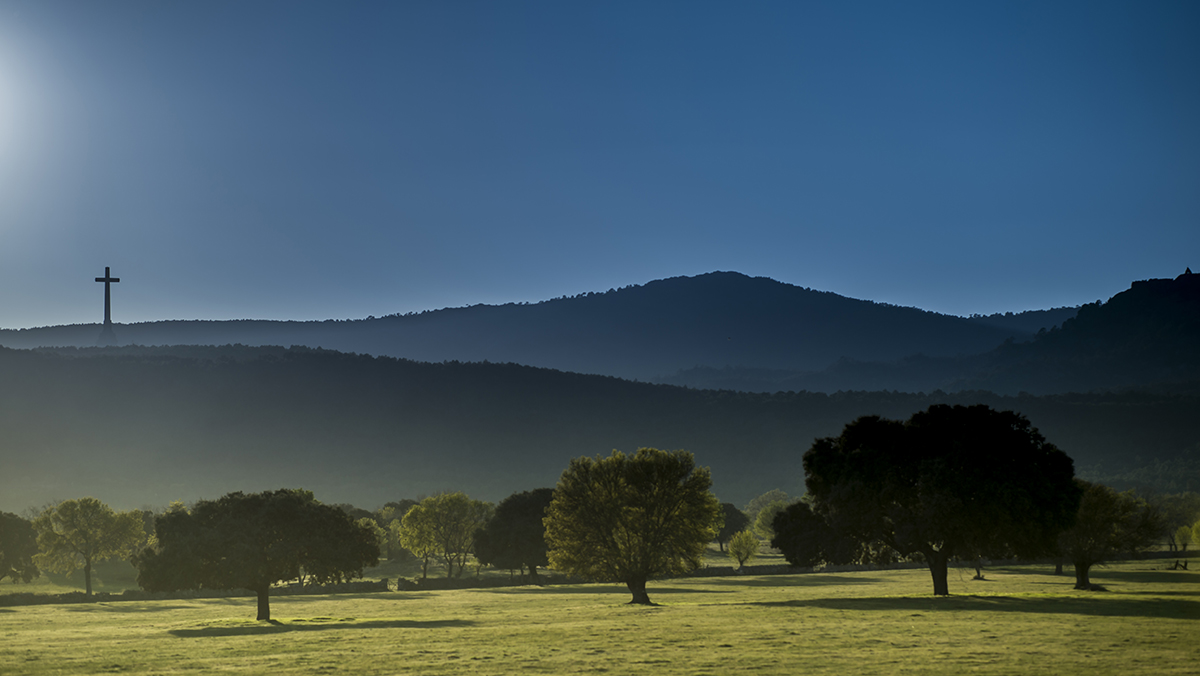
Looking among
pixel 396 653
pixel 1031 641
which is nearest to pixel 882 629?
pixel 1031 641

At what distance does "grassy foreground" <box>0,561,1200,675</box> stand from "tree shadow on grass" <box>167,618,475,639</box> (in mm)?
109

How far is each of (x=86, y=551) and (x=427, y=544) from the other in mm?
35289

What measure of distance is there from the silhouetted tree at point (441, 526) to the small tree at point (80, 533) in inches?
1173

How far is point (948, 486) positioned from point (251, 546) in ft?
129

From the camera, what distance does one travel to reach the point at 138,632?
46.0 metres

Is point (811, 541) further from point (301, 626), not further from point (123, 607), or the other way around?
point (123, 607)

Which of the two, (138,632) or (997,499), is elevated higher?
(997,499)

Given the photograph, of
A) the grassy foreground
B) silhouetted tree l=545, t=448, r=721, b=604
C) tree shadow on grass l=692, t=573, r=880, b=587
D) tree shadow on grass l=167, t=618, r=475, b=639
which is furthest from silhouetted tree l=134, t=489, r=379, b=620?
tree shadow on grass l=692, t=573, r=880, b=587

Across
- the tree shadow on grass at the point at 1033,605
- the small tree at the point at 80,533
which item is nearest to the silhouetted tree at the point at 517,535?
the small tree at the point at 80,533

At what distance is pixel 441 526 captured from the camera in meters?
111

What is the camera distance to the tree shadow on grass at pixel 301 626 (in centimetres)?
4400

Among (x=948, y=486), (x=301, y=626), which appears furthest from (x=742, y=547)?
(x=301, y=626)

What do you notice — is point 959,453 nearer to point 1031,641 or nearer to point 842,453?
point 842,453

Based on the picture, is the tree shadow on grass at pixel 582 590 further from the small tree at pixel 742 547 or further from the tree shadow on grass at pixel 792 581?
the small tree at pixel 742 547
